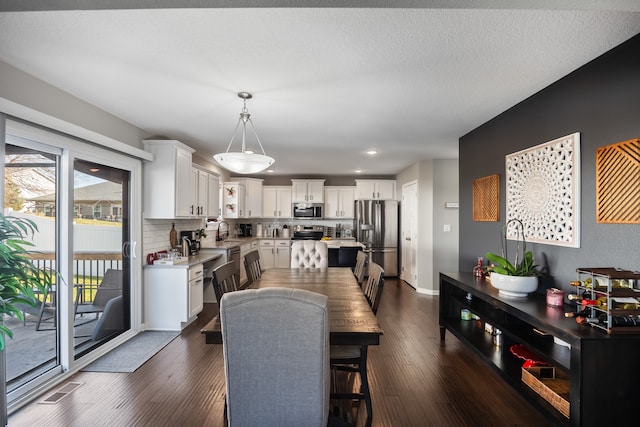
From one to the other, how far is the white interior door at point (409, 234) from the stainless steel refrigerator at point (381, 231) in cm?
21

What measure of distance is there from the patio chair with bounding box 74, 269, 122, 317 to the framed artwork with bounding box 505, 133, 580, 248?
430 cm

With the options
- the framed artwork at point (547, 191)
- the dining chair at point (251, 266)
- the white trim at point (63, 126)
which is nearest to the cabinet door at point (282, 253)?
→ the dining chair at point (251, 266)

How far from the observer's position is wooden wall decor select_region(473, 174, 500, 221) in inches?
139

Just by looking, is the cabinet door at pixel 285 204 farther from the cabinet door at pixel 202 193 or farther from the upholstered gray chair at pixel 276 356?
the upholstered gray chair at pixel 276 356

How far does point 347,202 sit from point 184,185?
14.4 ft

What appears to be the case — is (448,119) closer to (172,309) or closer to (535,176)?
(535,176)

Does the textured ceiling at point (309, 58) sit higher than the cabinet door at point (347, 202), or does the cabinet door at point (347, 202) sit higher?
the textured ceiling at point (309, 58)

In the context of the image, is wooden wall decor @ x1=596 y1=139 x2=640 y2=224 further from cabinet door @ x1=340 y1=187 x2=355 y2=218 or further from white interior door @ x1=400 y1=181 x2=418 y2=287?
cabinet door @ x1=340 y1=187 x2=355 y2=218

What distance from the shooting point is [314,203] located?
7926 millimetres

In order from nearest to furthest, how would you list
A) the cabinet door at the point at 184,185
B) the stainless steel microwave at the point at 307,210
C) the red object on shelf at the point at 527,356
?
the red object on shelf at the point at 527,356
the cabinet door at the point at 184,185
the stainless steel microwave at the point at 307,210

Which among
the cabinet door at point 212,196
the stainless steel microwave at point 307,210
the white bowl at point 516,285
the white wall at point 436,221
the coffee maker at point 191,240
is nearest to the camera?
the white bowl at point 516,285

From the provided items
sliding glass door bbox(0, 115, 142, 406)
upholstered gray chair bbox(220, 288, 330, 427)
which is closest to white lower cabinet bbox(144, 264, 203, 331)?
sliding glass door bbox(0, 115, 142, 406)

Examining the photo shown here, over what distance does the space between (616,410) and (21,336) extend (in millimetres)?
4107

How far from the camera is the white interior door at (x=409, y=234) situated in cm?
623
